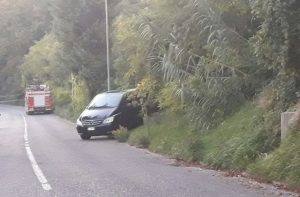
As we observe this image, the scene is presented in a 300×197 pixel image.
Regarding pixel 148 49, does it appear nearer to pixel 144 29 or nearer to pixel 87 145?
pixel 144 29

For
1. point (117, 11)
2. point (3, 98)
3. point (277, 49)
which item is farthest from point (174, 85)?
point (3, 98)

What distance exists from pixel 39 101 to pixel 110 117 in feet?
127

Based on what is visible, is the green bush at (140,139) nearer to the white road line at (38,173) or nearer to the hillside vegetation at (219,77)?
the hillside vegetation at (219,77)

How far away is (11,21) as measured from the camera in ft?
296

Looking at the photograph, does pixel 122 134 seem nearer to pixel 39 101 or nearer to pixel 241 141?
pixel 241 141

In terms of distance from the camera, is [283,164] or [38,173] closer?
[283,164]

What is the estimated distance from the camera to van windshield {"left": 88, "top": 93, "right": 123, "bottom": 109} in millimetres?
24425

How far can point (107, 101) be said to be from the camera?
24.8m

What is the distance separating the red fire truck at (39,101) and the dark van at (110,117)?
122 feet

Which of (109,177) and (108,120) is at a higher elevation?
(108,120)

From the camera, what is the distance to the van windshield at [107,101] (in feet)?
80.1

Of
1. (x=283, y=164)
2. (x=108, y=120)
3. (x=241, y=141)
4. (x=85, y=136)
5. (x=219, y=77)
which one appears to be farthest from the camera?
(x=85, y=136)

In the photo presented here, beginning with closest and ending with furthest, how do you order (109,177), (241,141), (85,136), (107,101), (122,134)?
(109,177)
(241,141)
(122,134)
(85,136)
(107,101)

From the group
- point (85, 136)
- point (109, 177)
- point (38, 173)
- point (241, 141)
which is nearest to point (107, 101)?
point (85, 136)
